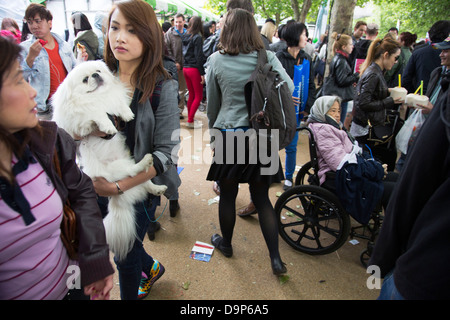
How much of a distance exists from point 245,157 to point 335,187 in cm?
107

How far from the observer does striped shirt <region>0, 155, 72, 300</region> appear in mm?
957

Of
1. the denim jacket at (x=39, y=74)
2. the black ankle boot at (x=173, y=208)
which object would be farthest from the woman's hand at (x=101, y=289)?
the denim jacket at (x=39, y=74)

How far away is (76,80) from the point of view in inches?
57.7

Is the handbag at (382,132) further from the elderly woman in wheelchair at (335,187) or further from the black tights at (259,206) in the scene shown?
the black tights at (259,206)

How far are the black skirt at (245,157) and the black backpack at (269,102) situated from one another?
0.40 feet

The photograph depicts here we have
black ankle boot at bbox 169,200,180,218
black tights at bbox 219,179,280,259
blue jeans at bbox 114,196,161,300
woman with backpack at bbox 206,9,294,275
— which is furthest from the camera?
black ankle boot at bbox 169,200,180,218

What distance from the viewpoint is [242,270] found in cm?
259

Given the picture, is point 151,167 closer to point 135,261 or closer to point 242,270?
point 135,261

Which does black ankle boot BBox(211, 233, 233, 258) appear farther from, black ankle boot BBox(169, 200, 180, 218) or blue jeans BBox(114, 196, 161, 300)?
blue jeans BBox(114, 196, 161, 300)

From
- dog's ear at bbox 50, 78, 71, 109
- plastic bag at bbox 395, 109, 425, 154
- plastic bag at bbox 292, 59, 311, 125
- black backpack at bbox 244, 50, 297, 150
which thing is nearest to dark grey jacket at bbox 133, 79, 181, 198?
dog's ear at bbox 50, 78, 71, 109

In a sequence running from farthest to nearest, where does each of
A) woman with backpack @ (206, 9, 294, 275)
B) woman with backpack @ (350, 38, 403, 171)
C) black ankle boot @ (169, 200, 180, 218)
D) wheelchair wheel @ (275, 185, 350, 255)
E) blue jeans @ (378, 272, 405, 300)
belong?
woman with backpack @ (350, 38, 403, 171) → black ankle boot @ (169, 200, 180, 218) → wheelchair wheel @ (275, 185, 350, 255) → woman with backpack @ (206, 9, 294, 275) → blue jeans @ (378, 272, 405, 300)

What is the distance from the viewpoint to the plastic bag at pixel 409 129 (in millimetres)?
3213

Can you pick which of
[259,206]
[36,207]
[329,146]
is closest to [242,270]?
[259,206]

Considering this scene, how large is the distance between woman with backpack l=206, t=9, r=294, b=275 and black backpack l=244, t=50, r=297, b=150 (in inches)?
3.7
